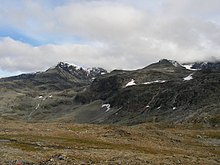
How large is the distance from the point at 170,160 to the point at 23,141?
96.7ft

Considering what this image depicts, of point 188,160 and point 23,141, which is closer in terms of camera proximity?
point 188,160

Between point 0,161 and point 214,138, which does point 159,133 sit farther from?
point 0,161

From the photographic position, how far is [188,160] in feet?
171

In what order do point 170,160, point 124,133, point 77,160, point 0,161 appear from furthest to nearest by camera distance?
1. point 124,133
2. point 170,160
3. point 77,160
4. point 0,161

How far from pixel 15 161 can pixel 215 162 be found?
1141 inches

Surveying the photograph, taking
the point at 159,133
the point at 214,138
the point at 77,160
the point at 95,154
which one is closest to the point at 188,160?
the point at 95,154

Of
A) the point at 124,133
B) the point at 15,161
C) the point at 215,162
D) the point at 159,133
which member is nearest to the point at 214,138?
the point at 159,133

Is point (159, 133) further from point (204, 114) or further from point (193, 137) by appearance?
point (204, 114)

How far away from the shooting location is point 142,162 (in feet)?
155

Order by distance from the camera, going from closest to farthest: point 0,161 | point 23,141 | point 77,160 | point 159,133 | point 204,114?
point 0,161
point 77,160
point 23,141
point 159,133
point 204,114

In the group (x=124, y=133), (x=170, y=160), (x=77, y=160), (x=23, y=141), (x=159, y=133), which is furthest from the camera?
(x=159, y=133)

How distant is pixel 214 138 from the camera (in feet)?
351

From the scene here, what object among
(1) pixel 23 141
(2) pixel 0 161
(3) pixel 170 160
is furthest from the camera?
(1) pixel 23 141

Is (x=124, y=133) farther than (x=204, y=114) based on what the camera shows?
No
